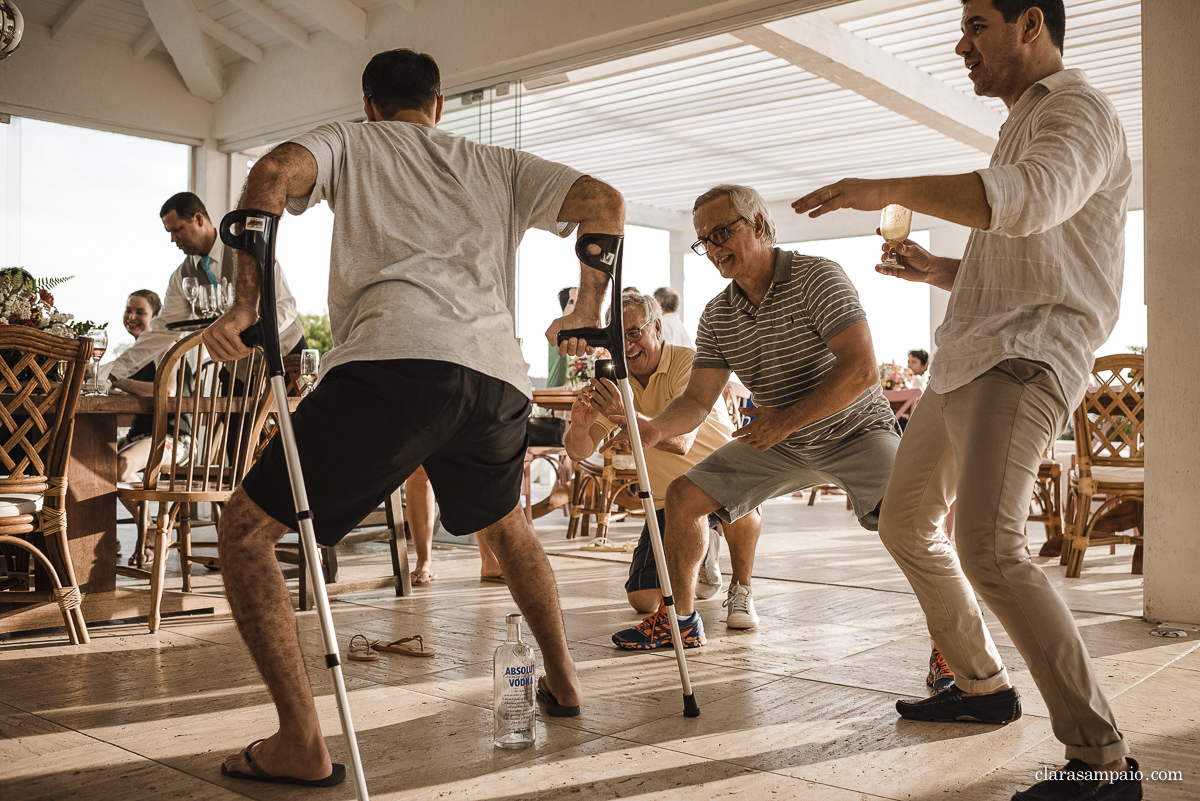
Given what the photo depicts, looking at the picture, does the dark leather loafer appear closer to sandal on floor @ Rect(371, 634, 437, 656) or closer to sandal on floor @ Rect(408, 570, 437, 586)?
sandal on floor @ Rect(371, 634, 437, 656)

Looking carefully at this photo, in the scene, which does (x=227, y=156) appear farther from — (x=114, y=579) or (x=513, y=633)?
(x=513, y=633)

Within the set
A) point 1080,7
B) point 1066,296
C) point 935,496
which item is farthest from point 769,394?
point 1080,7

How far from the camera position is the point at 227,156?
25.3 feet

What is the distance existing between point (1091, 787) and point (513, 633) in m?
1.13

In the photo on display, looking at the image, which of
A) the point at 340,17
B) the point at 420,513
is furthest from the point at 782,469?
the point at 340,17

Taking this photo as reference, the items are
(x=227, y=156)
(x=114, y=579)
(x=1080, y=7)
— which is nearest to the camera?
(x=114, y=579)

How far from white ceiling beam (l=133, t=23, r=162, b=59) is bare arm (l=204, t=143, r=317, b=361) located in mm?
6183

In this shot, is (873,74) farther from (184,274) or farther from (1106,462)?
(184,274)

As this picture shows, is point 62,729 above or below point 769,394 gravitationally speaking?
below

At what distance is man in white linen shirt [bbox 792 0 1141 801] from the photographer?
5.54 ft

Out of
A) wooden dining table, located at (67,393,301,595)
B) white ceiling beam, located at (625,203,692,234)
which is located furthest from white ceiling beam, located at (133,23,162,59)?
white ceiling beam, located at (625,203,692,234)

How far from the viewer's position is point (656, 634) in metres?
3.17

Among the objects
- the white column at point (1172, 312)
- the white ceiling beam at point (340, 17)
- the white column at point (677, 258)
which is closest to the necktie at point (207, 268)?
the white ceiling beam at point (340, 17)

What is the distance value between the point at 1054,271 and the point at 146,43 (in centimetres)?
713
